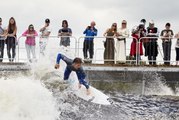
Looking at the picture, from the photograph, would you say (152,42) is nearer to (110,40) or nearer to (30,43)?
(110,40)

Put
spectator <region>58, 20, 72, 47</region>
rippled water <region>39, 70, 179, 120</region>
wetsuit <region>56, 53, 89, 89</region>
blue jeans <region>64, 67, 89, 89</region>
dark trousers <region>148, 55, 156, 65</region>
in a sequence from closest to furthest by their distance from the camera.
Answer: rippled water <region>39, 70, 179, 120</region> < blue jeans <region>64, 67, 89, 89</region> < wetsuit <region>56, 53, 89, 89</region> < spectator <region>58, 20, 72, 47</region> < dark trousers <region>148, 55, 156, 65</region>

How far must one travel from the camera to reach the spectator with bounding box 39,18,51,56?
907 inches

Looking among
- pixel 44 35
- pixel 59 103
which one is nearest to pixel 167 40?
pixel 44 35

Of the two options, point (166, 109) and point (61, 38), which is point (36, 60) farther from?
point (166, 109)

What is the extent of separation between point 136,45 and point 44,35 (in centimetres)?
367

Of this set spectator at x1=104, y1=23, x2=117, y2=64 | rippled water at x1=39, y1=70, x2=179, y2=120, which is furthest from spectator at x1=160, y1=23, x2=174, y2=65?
rippled water at x1=39, y1=70, x2=179, y2=120

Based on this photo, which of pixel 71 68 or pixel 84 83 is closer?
pixel 84 83

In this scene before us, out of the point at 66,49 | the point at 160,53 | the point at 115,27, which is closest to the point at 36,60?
the point at 66,49

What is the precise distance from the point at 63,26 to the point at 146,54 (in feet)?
11.5

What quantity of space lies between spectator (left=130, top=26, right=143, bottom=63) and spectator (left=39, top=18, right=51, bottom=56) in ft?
11.1

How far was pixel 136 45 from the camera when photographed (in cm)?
2345

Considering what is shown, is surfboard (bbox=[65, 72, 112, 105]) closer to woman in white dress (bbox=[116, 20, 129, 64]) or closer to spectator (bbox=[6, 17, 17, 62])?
woman in white dress (bbox=[116, 20, 129, 64])

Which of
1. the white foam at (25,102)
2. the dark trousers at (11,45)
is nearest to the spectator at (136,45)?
the dark trousers at (11,45)

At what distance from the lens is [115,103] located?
781 inches
